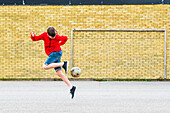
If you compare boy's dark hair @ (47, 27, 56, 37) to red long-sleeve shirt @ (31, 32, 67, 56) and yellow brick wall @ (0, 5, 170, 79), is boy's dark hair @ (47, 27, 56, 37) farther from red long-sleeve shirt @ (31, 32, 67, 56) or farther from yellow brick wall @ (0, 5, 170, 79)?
yellow brick wall @ (0, 5, 170, 79)

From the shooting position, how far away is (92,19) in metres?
15.2

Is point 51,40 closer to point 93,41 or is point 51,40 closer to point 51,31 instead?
point 51,31

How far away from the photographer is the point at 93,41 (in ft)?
50.0

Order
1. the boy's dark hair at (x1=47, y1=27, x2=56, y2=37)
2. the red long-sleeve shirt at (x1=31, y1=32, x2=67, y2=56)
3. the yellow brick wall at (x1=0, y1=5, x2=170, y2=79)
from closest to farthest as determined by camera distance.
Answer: the boy's dark hair at (x1=47, y1=27, x2=56, y2=37), the red long-sleeve shirt at (x1=31, y1=32, x2=67, y2=56), the yellow brick wall at (x1=0, y1=5, x2=170, y2=79)

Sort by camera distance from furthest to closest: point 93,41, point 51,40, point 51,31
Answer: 1. point 93,41
2. point 51,40
3. point 51,31

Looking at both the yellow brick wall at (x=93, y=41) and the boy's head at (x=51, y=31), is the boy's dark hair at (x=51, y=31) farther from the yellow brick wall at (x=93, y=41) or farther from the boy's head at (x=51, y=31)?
the yellow brick wall at (x=93, y=41)

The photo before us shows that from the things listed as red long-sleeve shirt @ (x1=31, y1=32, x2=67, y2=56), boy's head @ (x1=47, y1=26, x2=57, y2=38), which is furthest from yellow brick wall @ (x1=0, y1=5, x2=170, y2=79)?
boy's head @ (x1=47, y1=26, x2=57, y2=38)

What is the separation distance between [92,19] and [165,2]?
149 inches

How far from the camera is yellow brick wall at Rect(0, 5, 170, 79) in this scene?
49.6 ft

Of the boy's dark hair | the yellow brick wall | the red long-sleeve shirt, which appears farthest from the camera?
the yellow brick wall

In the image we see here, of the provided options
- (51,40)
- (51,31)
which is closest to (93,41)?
(51,40)
